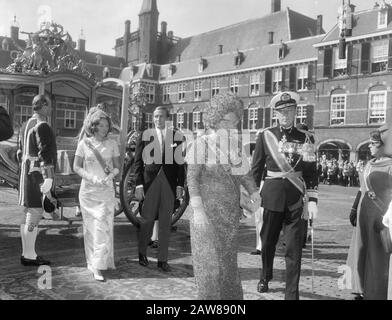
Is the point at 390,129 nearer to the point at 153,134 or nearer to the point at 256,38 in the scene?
the point at 153,134

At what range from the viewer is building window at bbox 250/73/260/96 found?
1443 inches

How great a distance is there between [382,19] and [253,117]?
12815 millimetres

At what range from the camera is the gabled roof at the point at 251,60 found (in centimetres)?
3378

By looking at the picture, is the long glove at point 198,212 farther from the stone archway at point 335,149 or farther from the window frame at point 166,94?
the window frame at point 166,94

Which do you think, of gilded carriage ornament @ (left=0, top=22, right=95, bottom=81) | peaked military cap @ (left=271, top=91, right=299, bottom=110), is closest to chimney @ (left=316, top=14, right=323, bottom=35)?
gilded carriage ornament @ (left=0, top=22, right=95, bottom=81)

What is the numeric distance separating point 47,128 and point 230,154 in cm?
234

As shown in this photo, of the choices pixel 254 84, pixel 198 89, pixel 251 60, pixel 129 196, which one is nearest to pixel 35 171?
pixel 129 196

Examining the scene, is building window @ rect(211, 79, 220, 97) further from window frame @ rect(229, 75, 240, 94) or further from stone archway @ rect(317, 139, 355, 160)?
stone archway @ rect(317, 139, 355, 160)

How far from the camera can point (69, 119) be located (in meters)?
6.99

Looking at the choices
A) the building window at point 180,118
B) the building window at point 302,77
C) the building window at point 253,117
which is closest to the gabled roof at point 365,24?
the building window at point 302,77

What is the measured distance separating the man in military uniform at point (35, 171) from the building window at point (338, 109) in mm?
26381

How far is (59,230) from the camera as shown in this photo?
657 centimetres

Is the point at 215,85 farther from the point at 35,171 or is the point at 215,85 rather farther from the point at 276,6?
the point at 35,171

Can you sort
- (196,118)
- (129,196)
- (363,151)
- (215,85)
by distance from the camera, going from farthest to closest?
1. (196,118)
2. (215,85)
3. (363,151)
4. (129,196)
